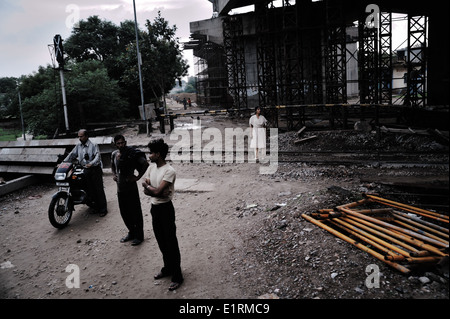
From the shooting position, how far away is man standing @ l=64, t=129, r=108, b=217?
7426mm

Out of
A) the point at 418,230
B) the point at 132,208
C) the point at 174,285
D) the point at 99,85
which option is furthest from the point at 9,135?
the point at 418,230

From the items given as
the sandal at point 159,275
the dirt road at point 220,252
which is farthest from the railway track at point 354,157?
the sandal at point 159,275

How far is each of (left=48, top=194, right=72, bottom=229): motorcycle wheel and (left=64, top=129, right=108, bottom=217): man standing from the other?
565 millimetres

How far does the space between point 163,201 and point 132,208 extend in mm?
1866

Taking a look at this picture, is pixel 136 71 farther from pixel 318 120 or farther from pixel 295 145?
pixel 295 145

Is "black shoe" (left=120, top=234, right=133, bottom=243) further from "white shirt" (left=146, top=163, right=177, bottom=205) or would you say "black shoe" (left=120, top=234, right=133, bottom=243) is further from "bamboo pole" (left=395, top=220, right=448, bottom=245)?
"bamboo pole" (left=395, top=220, right=448, bottom=245)

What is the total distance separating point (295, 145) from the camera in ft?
44.6

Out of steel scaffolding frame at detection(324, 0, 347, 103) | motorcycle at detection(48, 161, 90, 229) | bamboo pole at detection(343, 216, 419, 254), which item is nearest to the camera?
bamboo pole at detection(343, 216, 419, 254)

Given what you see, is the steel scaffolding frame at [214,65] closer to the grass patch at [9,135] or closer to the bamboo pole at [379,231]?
the grass patch at [9,135]

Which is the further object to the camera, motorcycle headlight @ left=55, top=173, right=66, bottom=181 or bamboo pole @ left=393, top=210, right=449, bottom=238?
motorcycle headlight @ left=55, top=173, right=66, bottom=181

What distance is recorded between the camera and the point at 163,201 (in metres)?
4.46

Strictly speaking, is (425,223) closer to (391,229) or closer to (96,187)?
(391,229)

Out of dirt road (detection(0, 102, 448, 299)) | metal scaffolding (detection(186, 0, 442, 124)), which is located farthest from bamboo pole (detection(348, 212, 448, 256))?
metal scaffolding (detection(186, 0, 442, 124))
